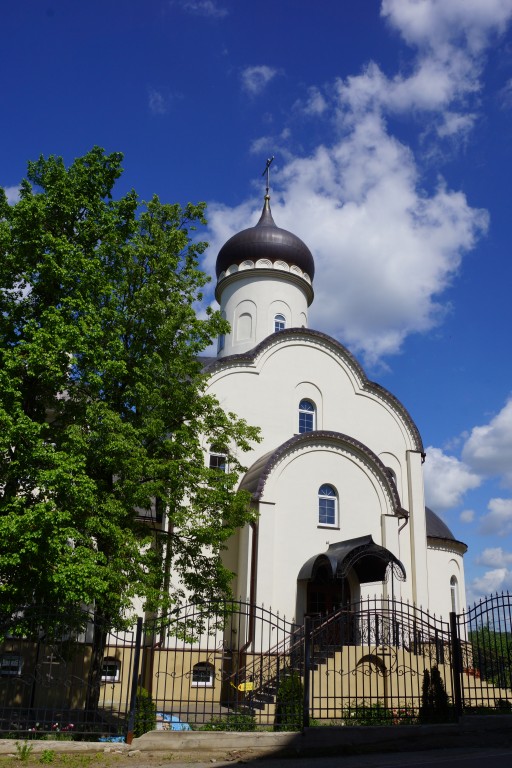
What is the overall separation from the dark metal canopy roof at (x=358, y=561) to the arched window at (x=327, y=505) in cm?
81

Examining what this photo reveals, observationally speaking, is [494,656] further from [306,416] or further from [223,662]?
[306,416]

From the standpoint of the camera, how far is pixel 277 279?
82.8ft

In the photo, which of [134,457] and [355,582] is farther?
[355,582]

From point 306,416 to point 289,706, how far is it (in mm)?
10759

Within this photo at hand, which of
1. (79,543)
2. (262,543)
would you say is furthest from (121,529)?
(262,543)

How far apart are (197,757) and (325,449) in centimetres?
1055

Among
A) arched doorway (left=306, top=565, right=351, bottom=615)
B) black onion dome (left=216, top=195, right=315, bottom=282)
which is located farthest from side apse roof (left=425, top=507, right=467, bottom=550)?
black onion dome (left=216, top=195, right=315, bottom=282)

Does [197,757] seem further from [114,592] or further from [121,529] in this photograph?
[121,529]

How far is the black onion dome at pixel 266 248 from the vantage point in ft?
82.9

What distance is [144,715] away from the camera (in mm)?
10414

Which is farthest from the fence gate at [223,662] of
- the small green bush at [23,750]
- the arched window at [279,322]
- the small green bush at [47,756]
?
the arched window at [279,322]

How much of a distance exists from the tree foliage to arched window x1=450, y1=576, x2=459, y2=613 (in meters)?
13.2

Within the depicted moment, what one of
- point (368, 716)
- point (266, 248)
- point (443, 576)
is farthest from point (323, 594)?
point (266, 248)

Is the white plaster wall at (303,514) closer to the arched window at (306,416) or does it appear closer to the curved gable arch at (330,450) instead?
the curved gable arch at (330,450)
